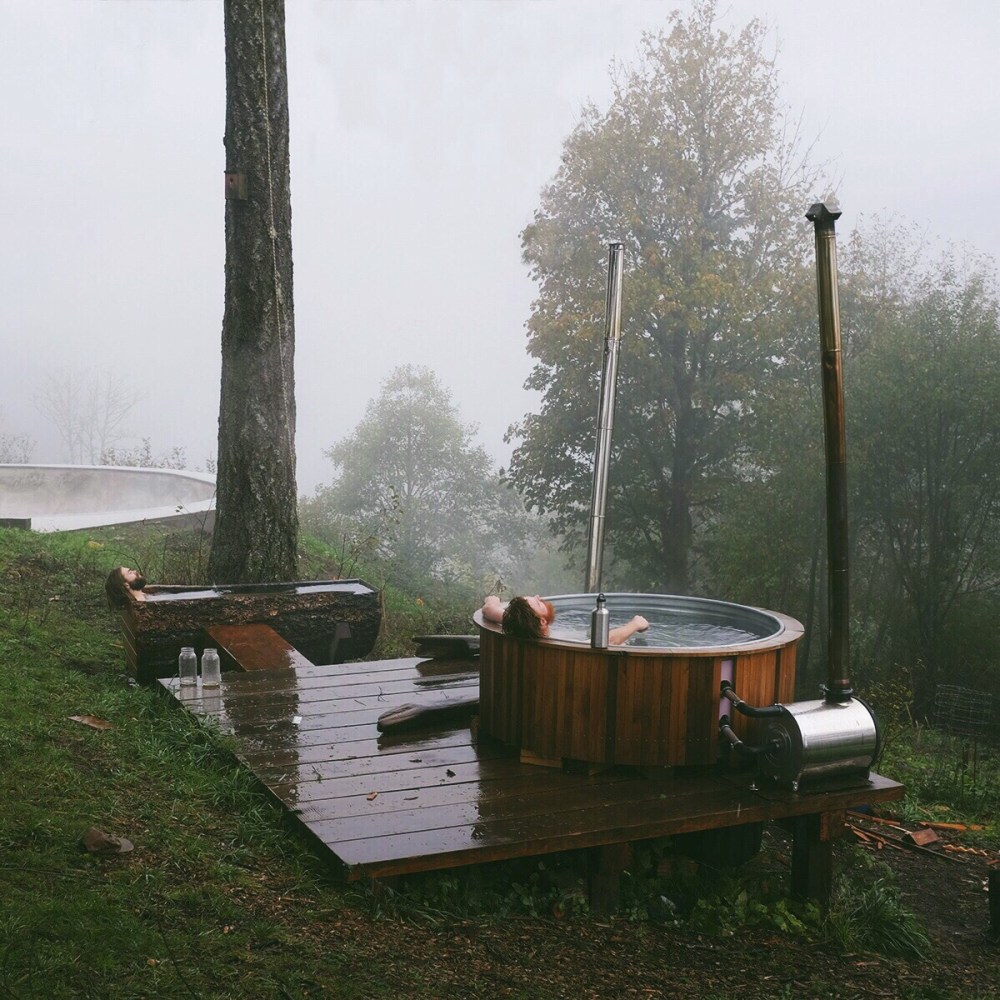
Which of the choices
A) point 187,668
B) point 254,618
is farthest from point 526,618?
point 254,618

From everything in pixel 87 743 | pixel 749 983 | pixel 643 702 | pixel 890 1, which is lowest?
pixel 749 983

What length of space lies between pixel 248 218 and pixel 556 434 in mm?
10515

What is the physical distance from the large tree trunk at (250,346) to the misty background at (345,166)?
47.9 ft

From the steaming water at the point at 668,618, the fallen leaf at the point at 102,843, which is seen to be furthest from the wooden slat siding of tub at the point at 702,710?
the fallen leaf at the point at 102,843

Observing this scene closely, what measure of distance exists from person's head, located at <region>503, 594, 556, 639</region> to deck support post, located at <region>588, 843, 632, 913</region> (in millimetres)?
798

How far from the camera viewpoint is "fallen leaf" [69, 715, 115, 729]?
4.20 meters

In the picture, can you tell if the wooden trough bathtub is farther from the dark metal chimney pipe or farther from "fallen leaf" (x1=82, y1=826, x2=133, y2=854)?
the dark metal chimney pipe

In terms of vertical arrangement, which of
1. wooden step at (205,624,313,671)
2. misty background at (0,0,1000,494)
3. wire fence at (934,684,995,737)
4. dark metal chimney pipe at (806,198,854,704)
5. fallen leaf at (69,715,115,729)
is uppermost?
misty background at (0,0,1000,494)

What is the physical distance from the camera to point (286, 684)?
4801 mm

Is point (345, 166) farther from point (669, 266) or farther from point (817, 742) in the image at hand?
point (817, 742)

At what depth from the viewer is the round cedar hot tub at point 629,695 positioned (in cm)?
357

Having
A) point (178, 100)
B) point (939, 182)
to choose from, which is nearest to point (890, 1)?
point (939, 182)

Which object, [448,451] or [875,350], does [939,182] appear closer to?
[875,350]

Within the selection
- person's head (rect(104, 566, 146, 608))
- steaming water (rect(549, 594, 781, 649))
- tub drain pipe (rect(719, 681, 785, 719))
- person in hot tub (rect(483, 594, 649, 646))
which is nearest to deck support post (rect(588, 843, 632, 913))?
tub drain pipe (rect(719, 681, 785, 719))
